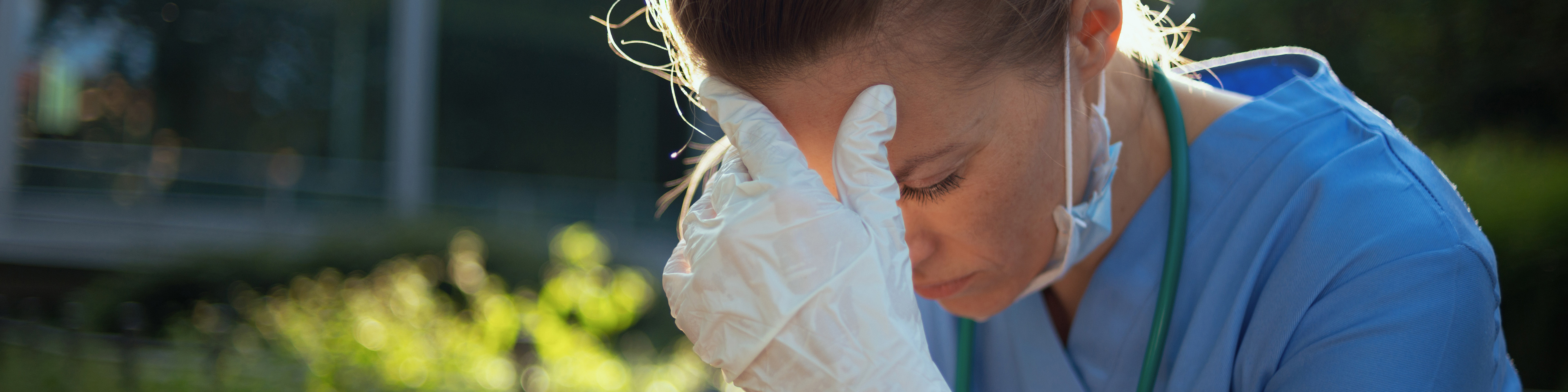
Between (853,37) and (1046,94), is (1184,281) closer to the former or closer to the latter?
(1046,94)

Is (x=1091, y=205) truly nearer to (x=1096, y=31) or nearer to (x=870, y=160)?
(x=1096, y=31)

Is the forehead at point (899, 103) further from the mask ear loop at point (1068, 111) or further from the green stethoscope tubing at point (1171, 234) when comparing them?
the green stethoscope tubing at point (1171, 234)

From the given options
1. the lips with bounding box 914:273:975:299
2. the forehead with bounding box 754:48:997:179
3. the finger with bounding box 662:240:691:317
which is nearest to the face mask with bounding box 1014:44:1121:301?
the lips with bounding box 914:273:975:299

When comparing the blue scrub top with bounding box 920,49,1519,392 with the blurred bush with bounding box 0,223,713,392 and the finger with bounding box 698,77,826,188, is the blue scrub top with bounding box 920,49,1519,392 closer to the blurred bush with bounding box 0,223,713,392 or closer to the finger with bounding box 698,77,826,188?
the finger with bounding box 698,77,826,188

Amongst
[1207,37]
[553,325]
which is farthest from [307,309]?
[1207,37]

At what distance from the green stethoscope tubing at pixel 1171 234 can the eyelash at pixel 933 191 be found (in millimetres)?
325

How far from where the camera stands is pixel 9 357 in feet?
10.3

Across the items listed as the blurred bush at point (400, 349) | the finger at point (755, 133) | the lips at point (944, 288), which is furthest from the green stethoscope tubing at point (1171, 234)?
the blurred bush at point (400, 349)

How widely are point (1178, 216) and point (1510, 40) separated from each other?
102 inches

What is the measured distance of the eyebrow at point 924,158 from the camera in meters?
0.97

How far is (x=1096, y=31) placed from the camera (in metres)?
1.08

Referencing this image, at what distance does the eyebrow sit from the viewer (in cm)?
97

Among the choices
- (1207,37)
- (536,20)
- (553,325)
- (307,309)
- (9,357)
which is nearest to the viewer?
(553,325)

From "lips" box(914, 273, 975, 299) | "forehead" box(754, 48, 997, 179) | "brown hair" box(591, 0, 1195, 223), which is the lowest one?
"lips" box(914, 273, 975, 299)
